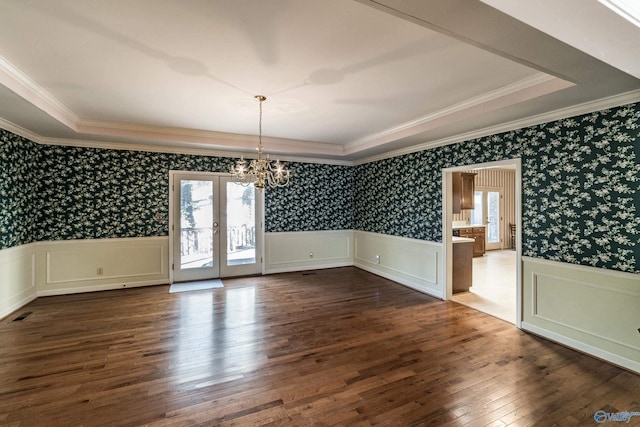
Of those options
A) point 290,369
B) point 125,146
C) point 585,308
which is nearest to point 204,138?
point 125,146

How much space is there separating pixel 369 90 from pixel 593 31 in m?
1.86

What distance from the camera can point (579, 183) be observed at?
3.12 m

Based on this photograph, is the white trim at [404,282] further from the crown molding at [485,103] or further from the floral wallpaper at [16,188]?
the floral wallpaper at [16,188]

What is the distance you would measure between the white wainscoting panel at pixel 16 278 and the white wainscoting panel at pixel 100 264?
0.18m

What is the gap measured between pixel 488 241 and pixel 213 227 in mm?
8368

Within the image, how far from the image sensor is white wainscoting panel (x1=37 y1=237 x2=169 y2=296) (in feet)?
15.8

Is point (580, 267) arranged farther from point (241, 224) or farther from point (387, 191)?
point (241, 224)

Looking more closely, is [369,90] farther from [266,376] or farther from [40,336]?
[40,336]

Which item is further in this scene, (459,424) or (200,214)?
(200,214)

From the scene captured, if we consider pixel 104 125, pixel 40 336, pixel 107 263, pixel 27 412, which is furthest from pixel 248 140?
pixel 27 412

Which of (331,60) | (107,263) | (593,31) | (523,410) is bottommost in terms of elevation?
(523,410)

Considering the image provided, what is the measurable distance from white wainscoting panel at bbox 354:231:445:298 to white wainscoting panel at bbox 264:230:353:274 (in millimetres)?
338

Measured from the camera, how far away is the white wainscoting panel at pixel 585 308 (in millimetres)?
2764

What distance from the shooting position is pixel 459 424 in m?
2.03
